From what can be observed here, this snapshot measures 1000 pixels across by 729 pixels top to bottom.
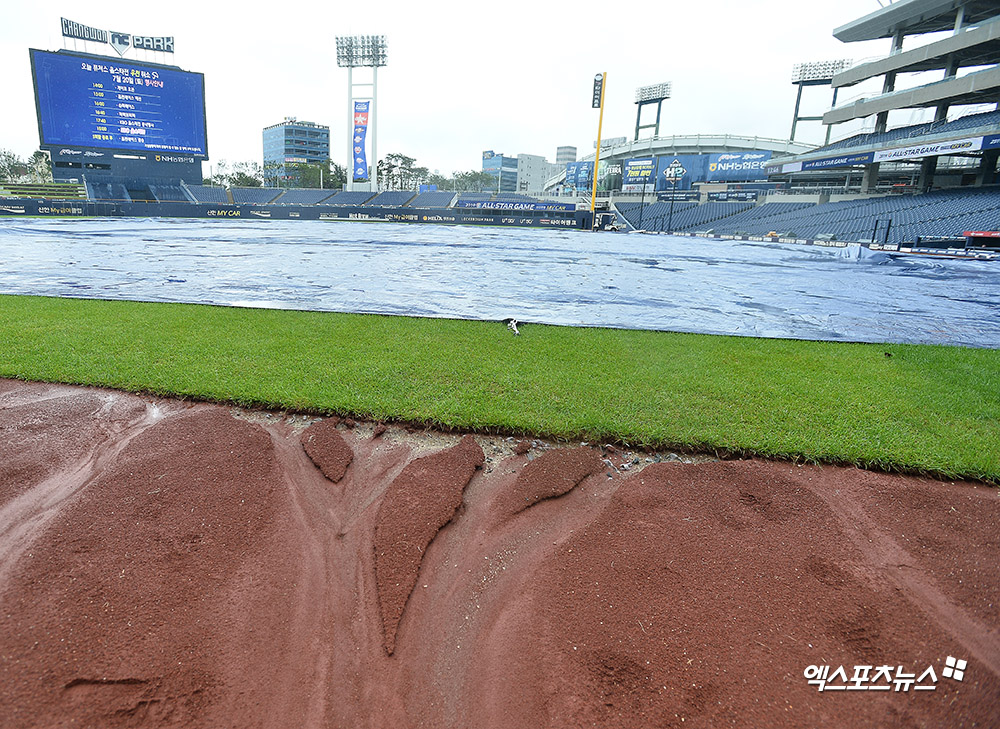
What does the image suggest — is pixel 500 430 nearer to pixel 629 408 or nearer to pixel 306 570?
pixel 629 408

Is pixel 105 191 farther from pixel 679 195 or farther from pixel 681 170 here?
pixel 681 170

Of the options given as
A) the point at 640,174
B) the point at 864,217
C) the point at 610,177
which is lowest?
the point at 864,217

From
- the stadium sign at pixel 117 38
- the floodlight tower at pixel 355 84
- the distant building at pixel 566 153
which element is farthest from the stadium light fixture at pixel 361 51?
the distant building at pixel 566 153

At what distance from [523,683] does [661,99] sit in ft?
254

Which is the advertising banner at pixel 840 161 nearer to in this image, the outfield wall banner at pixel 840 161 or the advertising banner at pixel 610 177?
the outfield wall banner at pixel 840 161

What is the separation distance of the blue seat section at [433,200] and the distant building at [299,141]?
184 feet

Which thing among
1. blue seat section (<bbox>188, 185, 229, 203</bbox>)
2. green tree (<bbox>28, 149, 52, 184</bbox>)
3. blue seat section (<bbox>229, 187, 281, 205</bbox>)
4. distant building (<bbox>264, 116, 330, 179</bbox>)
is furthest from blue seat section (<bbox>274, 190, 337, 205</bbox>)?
distant building (<bbox>264, 116, 330, 179</bbox>)

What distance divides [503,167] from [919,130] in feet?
357

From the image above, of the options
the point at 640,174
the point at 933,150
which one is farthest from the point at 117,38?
the point at 933,150

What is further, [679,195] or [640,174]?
[640,174]

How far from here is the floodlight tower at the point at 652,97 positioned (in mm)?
66656

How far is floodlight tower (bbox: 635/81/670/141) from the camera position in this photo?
66.7m

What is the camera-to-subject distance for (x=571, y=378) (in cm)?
450

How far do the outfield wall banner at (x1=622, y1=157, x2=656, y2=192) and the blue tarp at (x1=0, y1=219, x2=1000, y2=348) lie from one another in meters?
46.7
